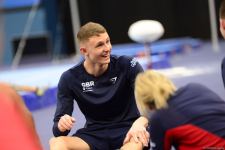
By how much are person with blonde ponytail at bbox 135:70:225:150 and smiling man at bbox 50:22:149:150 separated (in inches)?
24.2

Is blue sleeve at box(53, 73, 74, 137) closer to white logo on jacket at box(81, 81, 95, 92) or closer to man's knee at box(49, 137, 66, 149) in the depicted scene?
white logo on jacket at box(81, 81, 95, 92)

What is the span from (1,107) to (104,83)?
1835mm

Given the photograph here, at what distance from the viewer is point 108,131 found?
2490 mm

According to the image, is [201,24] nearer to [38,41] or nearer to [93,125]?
[38,41]

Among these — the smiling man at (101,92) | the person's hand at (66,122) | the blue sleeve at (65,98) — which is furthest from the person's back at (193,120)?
the blue sleeve at (65,98)

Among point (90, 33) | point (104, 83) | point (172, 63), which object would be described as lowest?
point (172, 63)

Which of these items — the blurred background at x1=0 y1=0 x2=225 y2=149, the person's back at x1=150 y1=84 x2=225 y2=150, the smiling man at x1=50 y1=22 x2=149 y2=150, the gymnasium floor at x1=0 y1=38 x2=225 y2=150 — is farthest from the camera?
the blurred background at x1=0 y1=0 x2=225 y2=149

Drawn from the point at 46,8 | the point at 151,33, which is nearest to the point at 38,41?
the point at 46,8

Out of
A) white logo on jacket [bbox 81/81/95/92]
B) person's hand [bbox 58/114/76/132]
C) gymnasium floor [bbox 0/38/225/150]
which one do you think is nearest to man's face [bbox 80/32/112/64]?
white logo on jacket [bbox 81/81/95/92]

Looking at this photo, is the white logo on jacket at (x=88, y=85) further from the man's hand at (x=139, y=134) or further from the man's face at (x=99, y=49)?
the man's hand at (x=139, y=134)

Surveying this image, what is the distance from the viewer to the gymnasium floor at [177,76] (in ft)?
12.5

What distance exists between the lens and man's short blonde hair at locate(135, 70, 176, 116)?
1783 millimetres

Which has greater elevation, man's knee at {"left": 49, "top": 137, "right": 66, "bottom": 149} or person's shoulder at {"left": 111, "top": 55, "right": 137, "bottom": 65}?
person's shoulder at {"left": 111, "top": 55, "right": 137, "bottom": 65}

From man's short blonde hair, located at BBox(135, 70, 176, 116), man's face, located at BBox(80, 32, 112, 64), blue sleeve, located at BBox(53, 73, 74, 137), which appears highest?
man's face, located at BBox(80, 32, 112, 64)
